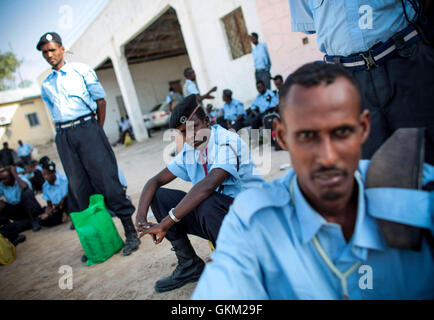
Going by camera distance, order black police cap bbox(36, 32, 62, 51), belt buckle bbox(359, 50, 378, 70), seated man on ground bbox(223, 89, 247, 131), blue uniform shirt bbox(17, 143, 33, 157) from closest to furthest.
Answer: belt buckle bbox(359, 50, 378, 70), black police cap bbox(36, 32, 62, 51), seated man on ground bbox(223, 89, 247, 131), blue uniform shirt bbox(17, 143, 33, 157)

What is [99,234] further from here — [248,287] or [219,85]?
[219,85]

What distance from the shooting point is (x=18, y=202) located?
5309 millimetres

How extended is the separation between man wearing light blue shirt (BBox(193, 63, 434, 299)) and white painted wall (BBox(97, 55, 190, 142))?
18856 mm

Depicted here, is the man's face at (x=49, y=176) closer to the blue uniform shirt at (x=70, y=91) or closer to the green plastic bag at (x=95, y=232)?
the blue uniform shirt at (x=70, y=91)

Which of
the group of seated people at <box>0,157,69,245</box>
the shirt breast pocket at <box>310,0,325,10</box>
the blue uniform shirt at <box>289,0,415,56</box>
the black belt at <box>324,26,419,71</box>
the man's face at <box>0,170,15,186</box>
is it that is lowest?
the group of seated people at <box>0,157,69,245</box>

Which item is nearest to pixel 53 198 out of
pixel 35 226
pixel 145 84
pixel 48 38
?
pixel 35 226

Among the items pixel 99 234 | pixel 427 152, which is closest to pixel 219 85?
pixel 99 234

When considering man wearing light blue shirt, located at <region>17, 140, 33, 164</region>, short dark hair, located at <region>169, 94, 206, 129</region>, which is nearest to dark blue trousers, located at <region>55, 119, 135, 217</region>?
short dark hair, located at <region>169, 94, 206, 129</region>

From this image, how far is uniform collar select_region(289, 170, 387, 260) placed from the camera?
33.3 inches

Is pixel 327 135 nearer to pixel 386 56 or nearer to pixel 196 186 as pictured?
pixel 386 56

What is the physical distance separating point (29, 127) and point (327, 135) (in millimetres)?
26005

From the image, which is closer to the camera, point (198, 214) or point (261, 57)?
point (198, 214)

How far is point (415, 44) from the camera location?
1439 mm

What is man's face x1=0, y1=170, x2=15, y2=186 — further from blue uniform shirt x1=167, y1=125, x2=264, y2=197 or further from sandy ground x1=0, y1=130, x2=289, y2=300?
blue uniform shirt x1=167, y1=125, x2=264, y2=197
